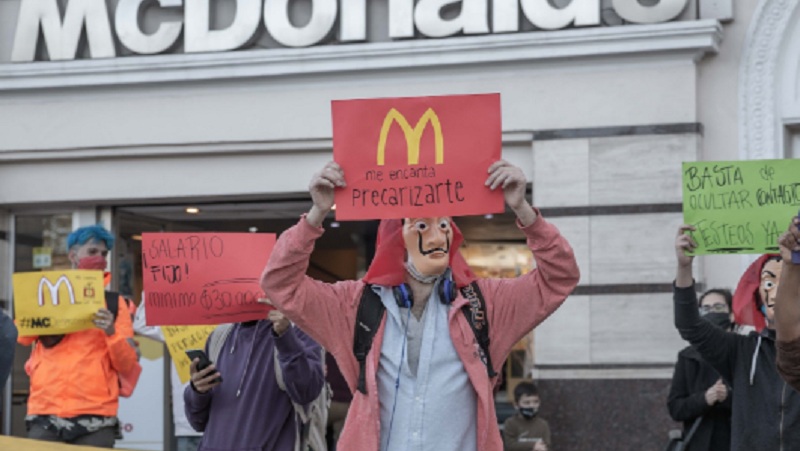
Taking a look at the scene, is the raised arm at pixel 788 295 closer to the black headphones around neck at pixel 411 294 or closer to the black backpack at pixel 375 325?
the black backpack at pixel 375 325

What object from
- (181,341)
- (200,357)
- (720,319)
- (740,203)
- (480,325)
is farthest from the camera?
(720,319)

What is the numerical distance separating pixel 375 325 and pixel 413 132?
2.38ft

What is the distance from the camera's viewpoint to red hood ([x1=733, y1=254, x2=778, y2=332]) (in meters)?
6.73

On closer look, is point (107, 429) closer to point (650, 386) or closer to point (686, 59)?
point (650, 386)

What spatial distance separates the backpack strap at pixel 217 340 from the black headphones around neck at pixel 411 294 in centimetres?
188

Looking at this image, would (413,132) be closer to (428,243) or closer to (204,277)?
(428,243)

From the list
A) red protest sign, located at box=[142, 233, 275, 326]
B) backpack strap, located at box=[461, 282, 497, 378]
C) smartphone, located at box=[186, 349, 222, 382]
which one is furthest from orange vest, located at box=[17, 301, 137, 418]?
backpack strap, located at box=[461, 282, 497, 378]

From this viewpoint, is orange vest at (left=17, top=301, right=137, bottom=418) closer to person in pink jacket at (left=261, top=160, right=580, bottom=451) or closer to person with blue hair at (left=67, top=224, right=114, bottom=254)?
person with blue hair at (left=67, top=224, right=114, bottom=254)

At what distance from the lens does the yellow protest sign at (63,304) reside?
27.8ft

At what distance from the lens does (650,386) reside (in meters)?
10.6

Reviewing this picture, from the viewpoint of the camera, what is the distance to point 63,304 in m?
Result: 8.48

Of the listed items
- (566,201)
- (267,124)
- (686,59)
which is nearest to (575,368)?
(566,201)

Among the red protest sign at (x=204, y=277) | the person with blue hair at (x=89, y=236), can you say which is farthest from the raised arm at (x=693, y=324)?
the person with blue hair at (x=89, y=236)

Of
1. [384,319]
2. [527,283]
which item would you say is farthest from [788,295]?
[384,319]
